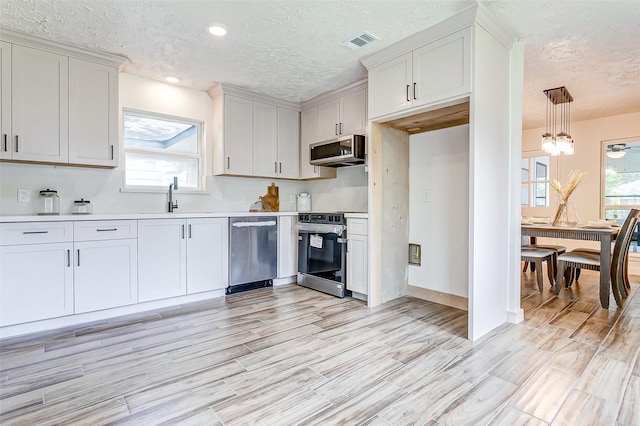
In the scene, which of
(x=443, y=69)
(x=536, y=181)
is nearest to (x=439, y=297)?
(x=443, y=69)

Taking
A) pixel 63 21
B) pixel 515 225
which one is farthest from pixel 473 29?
pixel 63 21

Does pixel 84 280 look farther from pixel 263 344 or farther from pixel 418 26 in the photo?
pixel 418 26

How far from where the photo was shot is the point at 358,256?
138 inches

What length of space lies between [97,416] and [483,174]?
291cm

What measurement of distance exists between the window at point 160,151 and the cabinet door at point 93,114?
411 mm

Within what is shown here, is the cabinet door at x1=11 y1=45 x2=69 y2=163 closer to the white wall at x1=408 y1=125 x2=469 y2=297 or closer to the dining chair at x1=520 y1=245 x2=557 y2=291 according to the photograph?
the white wall at x1=408 y1=125 x2=469 y2=297

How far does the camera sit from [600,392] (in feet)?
5.91

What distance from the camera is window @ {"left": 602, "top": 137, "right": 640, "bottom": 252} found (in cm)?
501

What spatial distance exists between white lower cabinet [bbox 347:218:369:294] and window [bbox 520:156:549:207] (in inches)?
171

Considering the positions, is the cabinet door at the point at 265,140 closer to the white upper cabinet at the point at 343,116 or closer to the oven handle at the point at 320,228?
the white upper cabinet at the point at 343,116

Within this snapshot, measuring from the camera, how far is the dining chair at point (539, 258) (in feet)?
12.4

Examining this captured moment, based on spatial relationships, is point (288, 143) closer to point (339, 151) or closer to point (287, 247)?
point (339, 151)

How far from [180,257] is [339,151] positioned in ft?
6.91

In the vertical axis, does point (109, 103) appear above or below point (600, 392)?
above
